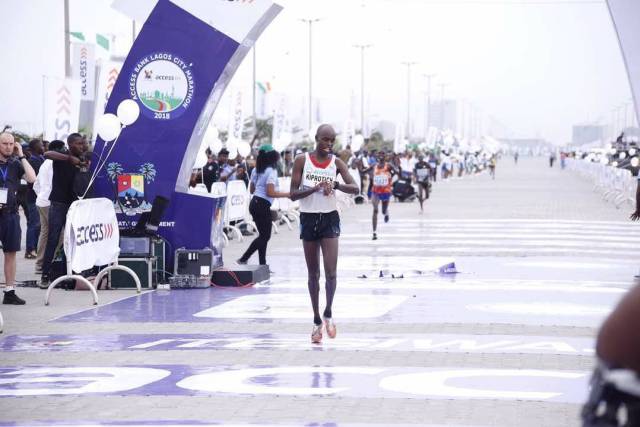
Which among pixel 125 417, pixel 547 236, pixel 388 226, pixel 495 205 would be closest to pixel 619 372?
pixel 125 417

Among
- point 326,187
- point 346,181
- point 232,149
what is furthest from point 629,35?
point 232,149

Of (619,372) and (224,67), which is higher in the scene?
(224,67)

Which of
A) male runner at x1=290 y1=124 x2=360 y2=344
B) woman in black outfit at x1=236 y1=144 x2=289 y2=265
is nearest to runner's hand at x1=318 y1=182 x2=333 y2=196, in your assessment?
male runner at x1=290 y1=124 x2=360 y2=344

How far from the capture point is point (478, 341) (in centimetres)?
1111

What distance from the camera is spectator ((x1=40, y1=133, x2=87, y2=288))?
620 inches

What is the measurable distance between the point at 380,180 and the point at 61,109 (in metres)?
6.80

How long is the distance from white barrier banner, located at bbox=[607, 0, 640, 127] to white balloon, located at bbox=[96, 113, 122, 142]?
22.3ft

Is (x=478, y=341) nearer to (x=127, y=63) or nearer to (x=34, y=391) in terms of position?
(x=34, y=391)

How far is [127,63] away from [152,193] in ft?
5.87

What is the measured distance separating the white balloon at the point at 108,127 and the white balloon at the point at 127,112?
0.10 metres

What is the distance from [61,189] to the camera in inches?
624

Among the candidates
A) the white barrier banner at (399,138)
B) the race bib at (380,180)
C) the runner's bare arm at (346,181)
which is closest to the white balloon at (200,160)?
the race bib at (380,180)

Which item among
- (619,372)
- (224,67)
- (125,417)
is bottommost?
(125,417)

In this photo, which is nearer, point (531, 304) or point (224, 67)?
point (531, 304)
